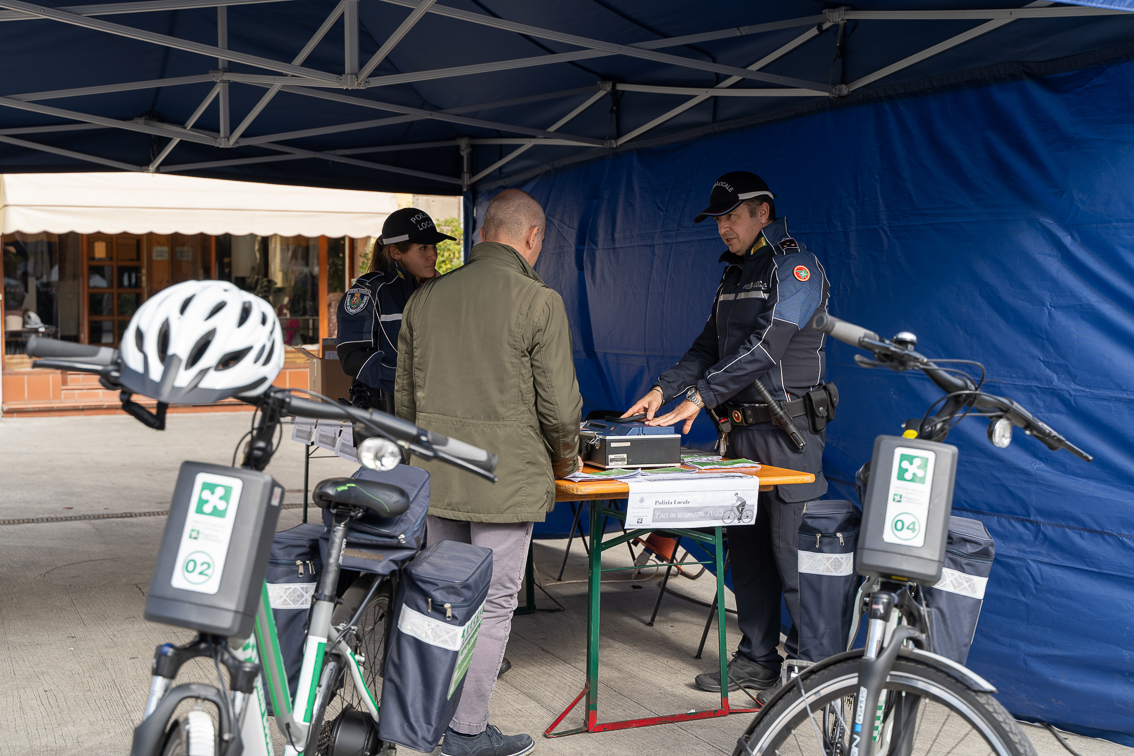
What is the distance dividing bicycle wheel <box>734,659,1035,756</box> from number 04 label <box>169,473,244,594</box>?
1.18m

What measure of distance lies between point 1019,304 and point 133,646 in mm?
3782

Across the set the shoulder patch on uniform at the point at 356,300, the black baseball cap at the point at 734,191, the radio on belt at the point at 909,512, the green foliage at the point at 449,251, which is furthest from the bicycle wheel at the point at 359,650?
the green foliage at the point at 449,251

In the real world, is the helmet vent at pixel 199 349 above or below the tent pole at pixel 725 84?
below

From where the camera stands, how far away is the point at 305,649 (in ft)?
7.45

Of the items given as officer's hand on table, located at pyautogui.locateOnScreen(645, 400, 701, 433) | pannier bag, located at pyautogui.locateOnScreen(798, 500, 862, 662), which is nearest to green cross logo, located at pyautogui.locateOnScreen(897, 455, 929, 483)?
pannier bag, located at pyautogui.locateOnScreen(798, 500, 862, 662)

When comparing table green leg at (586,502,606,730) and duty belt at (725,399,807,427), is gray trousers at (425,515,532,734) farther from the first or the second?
duty belt at (725,399,807,427)

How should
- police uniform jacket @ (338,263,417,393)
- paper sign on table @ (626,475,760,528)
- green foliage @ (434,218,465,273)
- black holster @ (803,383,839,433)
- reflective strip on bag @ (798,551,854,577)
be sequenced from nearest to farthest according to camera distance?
reflective strip on bag @ (798,551,854,577)
paper sign on table @ (626,475,760,528)
black holster @ (803,383,839,433)
police uniform jacket @ (338,263,417,393)
green foliage @ (434,218,465,273)

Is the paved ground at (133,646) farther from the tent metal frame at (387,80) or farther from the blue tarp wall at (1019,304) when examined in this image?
the tent metal frame at (387,80)

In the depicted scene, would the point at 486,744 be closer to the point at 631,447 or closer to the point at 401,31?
the point at 631,447

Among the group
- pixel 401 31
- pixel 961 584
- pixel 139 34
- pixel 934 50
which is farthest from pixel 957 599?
pixel 139 34

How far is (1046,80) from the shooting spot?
3.44 metres

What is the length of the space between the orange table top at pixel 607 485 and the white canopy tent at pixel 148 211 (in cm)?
780

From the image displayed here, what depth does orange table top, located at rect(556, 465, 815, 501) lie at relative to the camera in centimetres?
317

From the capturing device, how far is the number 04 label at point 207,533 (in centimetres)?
171
